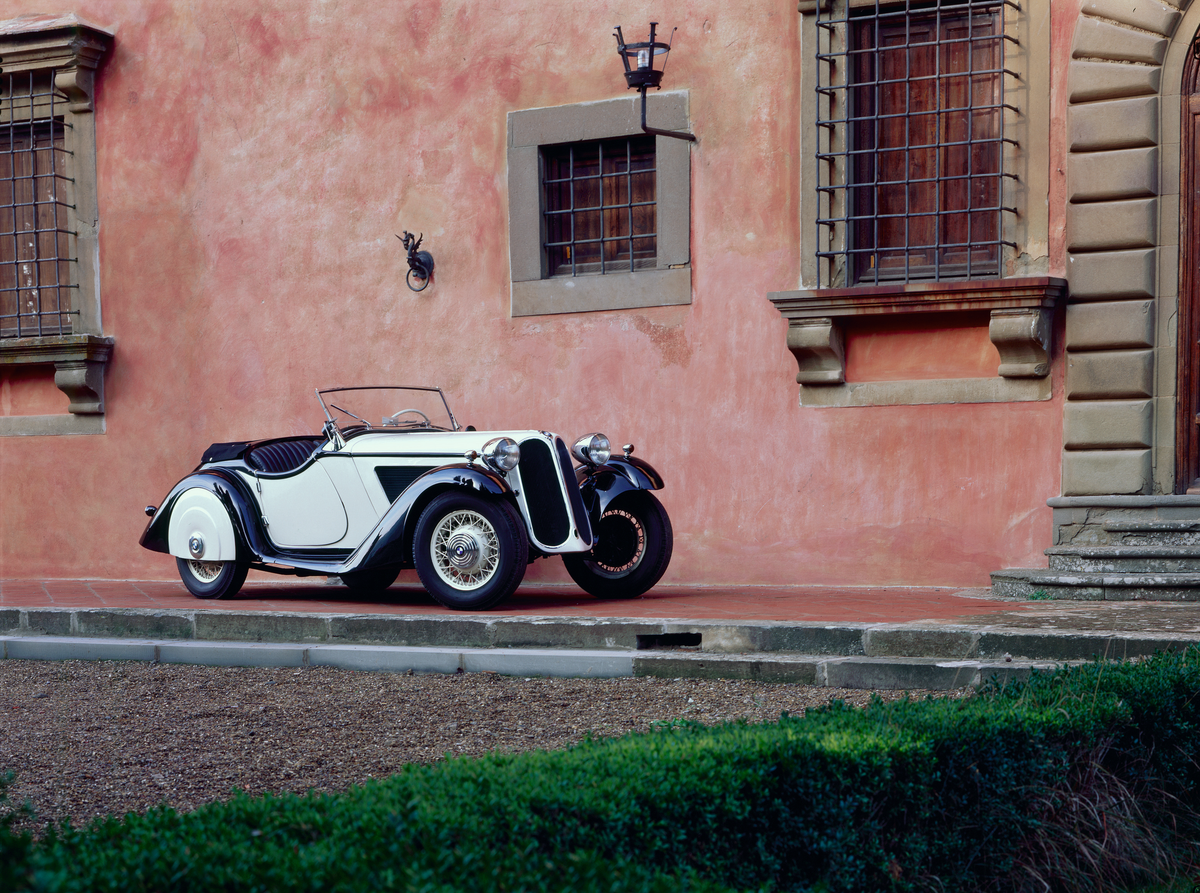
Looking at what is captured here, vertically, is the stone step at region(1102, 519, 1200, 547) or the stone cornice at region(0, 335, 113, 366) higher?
the stone cornice at region(0, 335, 113, 366)

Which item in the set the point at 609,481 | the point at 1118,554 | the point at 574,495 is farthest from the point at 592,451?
the point at 1118,554

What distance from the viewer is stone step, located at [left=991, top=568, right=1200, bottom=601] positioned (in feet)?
22.3

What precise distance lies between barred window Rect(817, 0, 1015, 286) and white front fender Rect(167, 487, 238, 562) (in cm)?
417

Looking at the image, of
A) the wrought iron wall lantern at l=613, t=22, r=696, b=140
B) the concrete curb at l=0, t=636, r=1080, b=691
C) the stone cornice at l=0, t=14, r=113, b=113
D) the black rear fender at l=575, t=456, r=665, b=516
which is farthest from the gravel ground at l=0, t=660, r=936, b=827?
the stone cornice at l=0, t=14, r=113, b=113

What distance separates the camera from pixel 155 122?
10.5 m

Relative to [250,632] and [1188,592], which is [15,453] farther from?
[1188,592]

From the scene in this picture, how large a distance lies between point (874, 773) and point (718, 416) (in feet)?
20.0

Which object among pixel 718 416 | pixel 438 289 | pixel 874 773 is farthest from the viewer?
pixel 438 289

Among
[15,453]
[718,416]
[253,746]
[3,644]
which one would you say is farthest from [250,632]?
[15,453]

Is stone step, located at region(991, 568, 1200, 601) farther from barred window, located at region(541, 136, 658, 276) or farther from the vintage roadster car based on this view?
barred window, located at region(541, 136, 658, 276)

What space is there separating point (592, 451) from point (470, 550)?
46.4 inches

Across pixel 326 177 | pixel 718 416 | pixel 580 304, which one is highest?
pixel 326 177

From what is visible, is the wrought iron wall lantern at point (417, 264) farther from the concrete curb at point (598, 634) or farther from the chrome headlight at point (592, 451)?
the concrete curb at point (598, 634)

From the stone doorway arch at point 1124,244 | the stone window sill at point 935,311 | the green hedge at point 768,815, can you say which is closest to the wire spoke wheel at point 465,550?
the stone window sill at point 935,311
